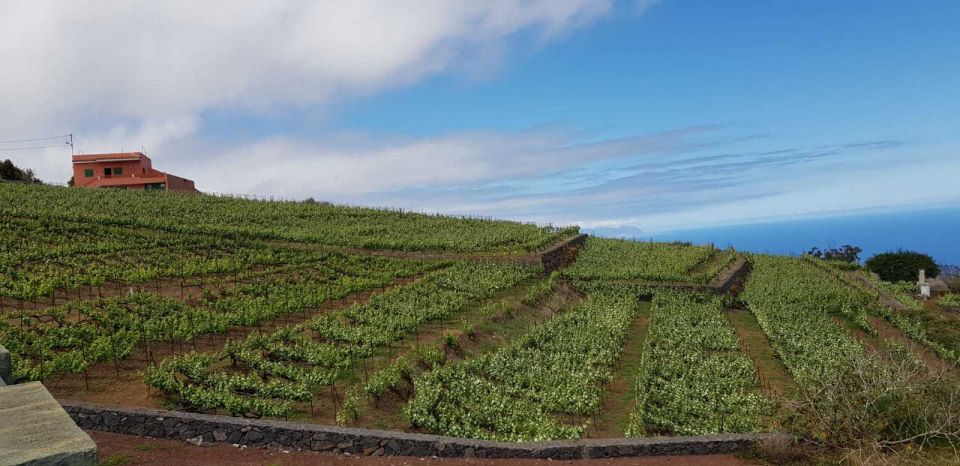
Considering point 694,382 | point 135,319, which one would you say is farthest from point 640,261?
point 135,319

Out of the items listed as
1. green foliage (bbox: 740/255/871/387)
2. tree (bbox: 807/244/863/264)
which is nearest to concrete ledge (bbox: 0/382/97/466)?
green foliage (bbox: 740/255/871/387)

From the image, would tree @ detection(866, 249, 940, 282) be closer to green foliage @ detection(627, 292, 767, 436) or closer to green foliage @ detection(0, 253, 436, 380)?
green foliage @ detection(627, 292, 767, 436)

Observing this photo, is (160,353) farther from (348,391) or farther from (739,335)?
(739,335)

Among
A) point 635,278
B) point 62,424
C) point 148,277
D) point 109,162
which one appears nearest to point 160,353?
point 148,277

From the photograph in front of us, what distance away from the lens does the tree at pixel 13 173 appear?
6362 centimetres

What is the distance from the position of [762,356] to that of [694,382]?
6.09 metres

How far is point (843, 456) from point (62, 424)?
12.7 metres

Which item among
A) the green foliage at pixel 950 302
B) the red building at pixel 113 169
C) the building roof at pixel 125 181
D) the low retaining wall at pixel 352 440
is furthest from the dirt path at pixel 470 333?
the red building at pixel 113 169

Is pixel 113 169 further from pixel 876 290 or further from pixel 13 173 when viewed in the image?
pixel 876 290

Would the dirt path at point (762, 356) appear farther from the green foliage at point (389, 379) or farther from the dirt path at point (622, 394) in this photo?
the green foliage at point (389, 379)

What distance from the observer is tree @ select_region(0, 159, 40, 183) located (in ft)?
209

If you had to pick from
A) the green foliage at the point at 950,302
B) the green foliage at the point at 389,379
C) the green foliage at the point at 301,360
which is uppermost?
the green foliage at the point at 301,360

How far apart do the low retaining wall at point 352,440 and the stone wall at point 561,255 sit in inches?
831

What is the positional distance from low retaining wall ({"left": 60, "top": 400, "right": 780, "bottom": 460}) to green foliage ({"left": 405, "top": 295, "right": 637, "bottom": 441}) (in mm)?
765
